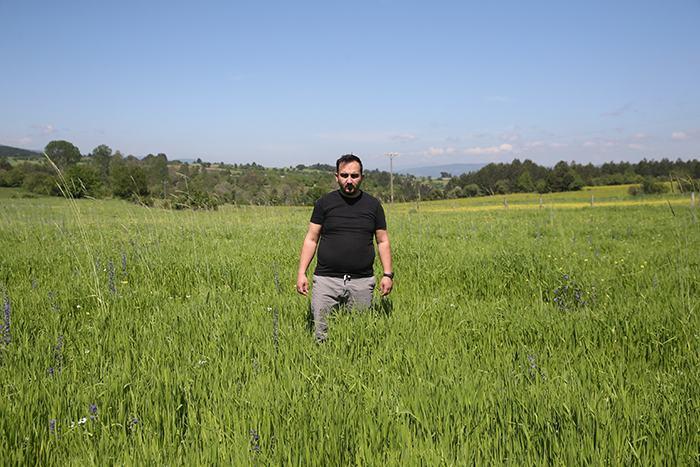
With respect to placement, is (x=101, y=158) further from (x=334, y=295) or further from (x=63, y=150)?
(x=334, y=295)

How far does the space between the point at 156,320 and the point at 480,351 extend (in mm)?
3183

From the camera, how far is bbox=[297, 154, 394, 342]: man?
320cm

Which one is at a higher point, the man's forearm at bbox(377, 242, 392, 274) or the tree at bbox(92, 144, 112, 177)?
the tree at bbox(92, 144, 112, 177)

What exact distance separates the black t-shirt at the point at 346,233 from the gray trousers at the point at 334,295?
62mm

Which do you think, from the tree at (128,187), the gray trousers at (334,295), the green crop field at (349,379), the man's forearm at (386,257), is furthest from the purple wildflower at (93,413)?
the tree at (128,187)

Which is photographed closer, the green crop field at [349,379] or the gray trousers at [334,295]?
the green crop field at [349,379]

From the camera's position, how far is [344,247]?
321 centimetres

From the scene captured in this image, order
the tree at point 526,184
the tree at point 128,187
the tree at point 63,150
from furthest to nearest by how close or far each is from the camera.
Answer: the tree at point 63,150, the tree at point 526,184, the tree at point 128,187

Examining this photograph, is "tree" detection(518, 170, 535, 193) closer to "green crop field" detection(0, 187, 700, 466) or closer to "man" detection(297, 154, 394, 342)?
"green crop field" detection(0, 187, 700, 466)

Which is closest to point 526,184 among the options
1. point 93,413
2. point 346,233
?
point 346,233

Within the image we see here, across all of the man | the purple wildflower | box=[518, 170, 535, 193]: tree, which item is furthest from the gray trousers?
box=[518, 170, 535, 193]: tree

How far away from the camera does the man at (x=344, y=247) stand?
10.5 feet

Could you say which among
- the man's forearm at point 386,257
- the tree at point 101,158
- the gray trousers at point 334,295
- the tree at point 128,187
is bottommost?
the gray trousers at point 334,295

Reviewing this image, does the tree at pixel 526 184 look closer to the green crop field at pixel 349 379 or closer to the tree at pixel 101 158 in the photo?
the green crop field at pixel 349 379
